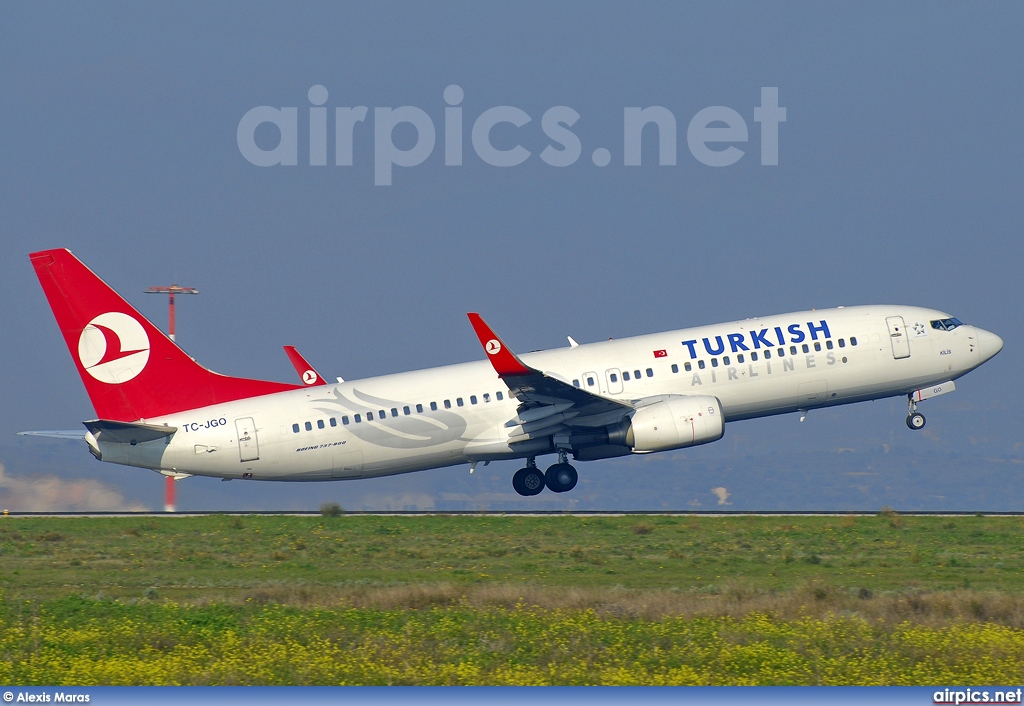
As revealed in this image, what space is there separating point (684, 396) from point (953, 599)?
1507cm

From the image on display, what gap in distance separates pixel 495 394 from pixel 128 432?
10753mm

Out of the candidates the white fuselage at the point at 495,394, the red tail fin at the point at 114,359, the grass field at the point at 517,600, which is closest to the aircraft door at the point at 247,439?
the white fuselage at the point at 495,394

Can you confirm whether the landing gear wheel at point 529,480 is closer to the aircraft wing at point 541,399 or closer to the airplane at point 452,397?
the airplane at point 452,397

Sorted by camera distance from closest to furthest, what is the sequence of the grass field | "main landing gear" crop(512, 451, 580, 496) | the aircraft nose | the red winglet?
the grass field < the red winglet < "main landing gear" crop(512, 451, 580, 496) < the aircraft nose

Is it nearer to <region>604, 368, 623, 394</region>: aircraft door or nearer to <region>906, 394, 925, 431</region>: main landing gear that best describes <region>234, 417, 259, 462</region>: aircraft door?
<region>604, 368, 623, 394</region>: aircraft door

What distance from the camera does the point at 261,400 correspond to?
37.9 m

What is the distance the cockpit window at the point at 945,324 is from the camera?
4094 centimetres

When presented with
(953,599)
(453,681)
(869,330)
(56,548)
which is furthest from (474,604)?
(869,330)

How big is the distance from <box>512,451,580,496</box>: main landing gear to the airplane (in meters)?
0.19

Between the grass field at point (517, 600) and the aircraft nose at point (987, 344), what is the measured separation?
218 inches

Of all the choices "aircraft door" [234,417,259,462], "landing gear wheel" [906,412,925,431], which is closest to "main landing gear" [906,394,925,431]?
"landing gear wheel" [906,412,925,431]

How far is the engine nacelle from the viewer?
37281 mm

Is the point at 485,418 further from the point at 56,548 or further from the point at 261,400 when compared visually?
the point at 56,548

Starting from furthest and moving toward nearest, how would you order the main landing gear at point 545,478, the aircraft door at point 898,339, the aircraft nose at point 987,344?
1. the aircraft nose at point 987,344
2. the main landing gear at point 545,478
3. the aircraft door at point 898,339
